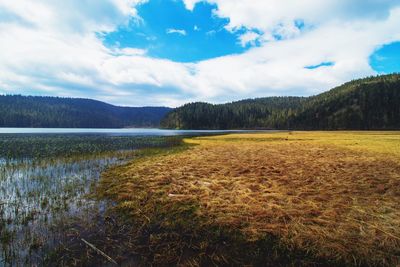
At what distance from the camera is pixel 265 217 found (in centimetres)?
817

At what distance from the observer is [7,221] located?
8.52 metres

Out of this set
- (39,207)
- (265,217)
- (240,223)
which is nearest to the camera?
(240,223)

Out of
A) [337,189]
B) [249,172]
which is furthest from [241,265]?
[249,172]

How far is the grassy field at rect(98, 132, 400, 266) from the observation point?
5.89m

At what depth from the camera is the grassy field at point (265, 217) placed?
589cm

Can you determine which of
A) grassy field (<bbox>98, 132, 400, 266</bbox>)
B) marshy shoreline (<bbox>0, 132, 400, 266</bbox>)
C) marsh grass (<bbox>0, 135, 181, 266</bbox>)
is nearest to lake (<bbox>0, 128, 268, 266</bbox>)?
marsh grass (<bbox>0, 135, 181, 266</bbox>)

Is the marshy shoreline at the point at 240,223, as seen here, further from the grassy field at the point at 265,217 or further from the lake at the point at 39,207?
the lake at the point at 39,207

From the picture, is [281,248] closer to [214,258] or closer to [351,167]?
[214,258]

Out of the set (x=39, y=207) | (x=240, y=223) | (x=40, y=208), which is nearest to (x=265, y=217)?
(x=240, y=223)

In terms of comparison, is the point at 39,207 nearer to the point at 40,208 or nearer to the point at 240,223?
the point at 40,208

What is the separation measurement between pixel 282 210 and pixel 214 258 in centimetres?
380

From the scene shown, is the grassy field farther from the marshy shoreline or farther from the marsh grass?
the marsh grass

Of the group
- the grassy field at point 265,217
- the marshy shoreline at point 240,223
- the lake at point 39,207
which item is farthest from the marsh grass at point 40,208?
the grassy field at point 265,217

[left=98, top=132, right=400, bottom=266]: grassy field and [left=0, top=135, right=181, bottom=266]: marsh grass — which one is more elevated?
[left=98, top=132, right=400, bottom=266]: grassy field
